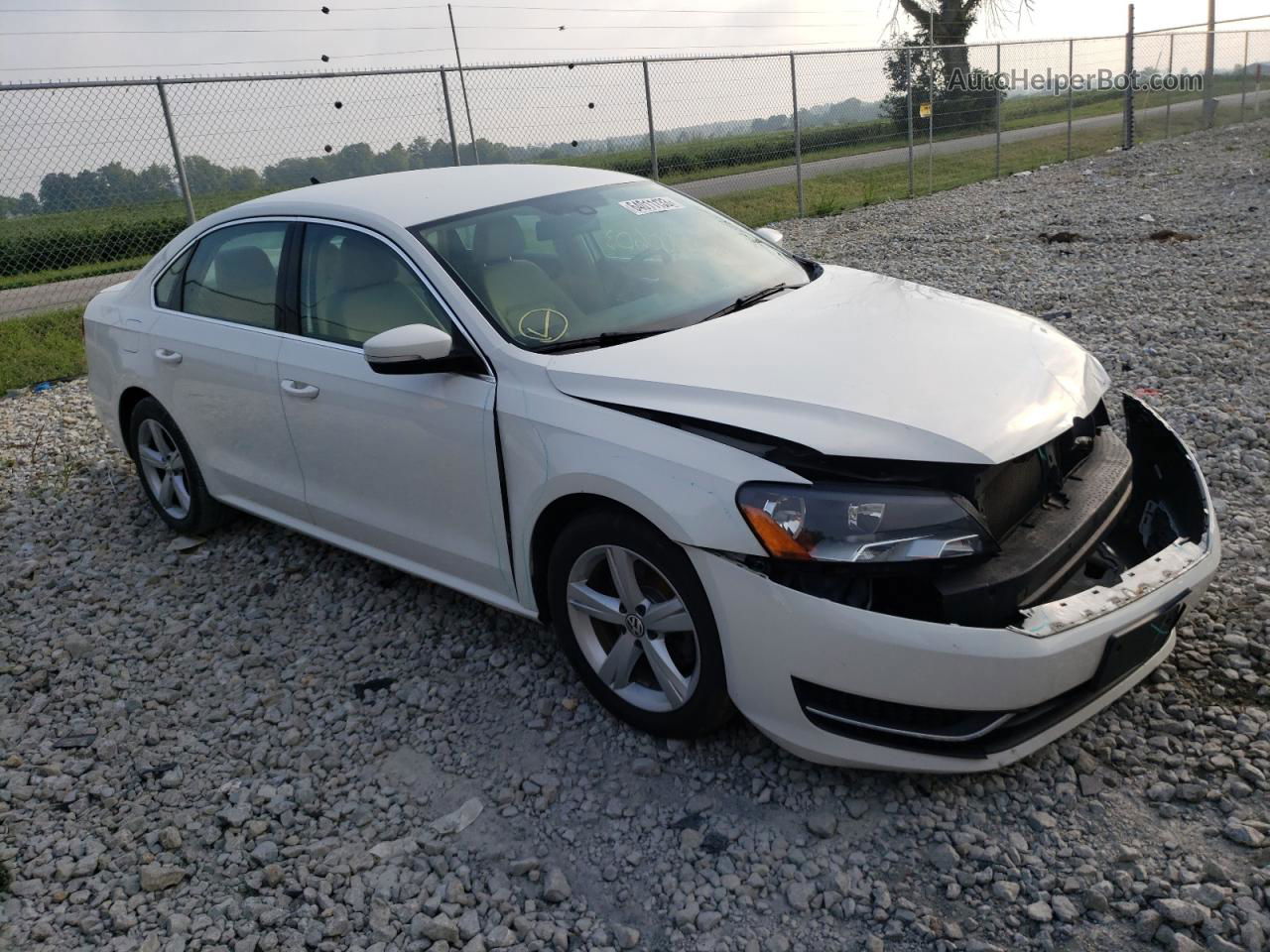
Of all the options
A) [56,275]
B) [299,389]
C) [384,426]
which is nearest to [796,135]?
[56,275]

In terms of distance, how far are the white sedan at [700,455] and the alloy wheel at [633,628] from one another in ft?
Answer: 0.03

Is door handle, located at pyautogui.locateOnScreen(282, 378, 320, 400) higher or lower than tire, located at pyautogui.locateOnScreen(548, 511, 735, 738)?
higher

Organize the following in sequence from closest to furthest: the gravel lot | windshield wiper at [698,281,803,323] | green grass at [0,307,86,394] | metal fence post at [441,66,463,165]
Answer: the gravel lot, windshield wiper at [698,281,803,323], green grass at [0,307,86,394], metal fence post at [441,66,463,165]

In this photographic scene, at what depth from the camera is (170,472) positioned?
5125mm

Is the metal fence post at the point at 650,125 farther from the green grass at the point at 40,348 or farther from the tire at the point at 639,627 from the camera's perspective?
the tire at the point at 639,627

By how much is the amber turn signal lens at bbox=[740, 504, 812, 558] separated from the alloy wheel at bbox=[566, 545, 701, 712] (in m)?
0.37

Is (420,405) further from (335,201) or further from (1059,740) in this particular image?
(1059,740)

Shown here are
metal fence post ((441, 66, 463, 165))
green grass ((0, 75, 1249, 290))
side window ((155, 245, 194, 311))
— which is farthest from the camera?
metal fence post ((441, 66, 463, 165))

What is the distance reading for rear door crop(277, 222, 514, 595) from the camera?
3.42m

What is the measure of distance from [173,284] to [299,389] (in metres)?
1.35

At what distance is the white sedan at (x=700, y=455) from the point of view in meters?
2.61

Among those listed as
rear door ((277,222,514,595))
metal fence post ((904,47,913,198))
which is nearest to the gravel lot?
rear door ((277,222,514,595))

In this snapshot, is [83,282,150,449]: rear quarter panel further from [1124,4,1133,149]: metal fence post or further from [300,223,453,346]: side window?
[1124,4,1133,149]: metal fence post

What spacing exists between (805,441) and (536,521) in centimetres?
96
